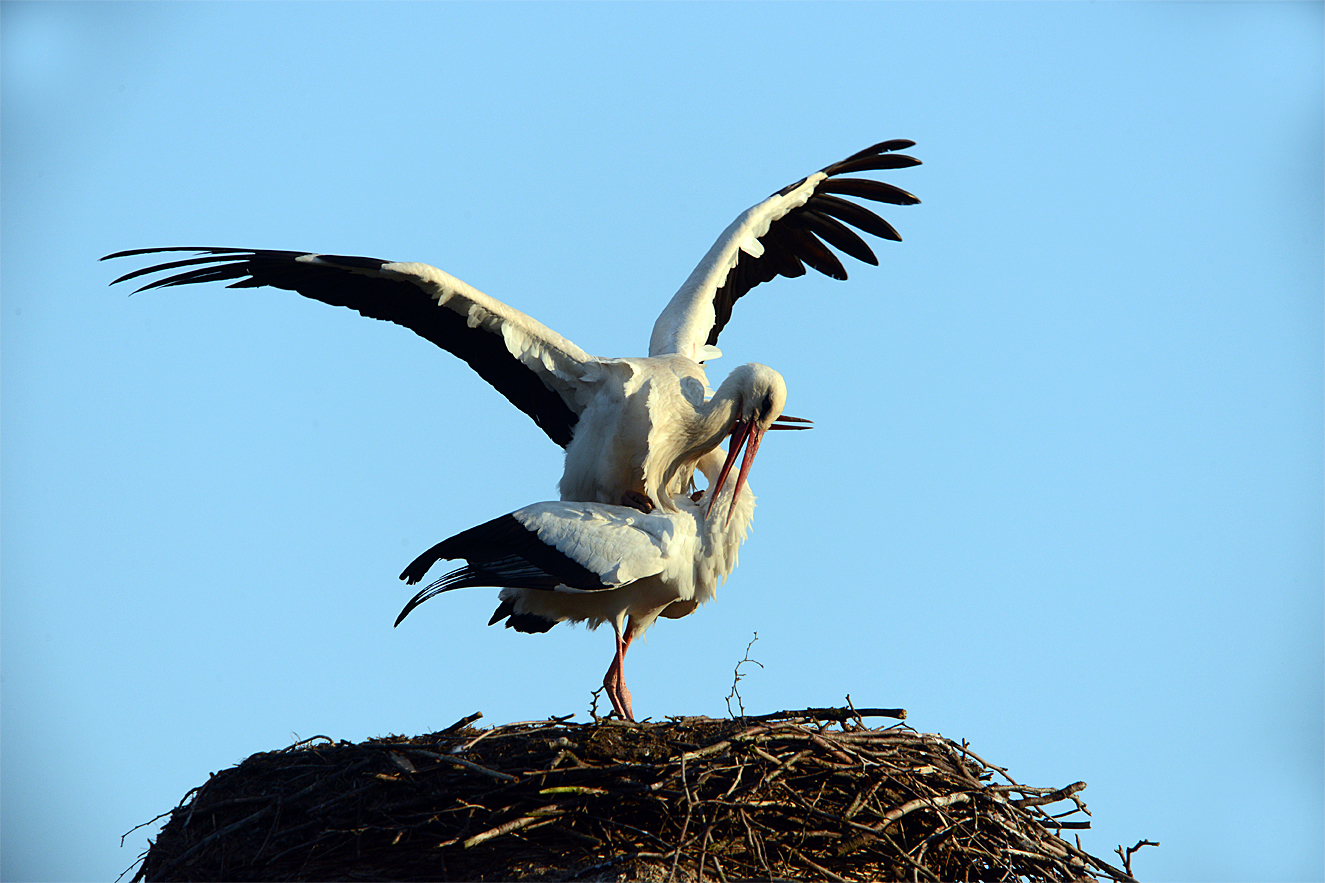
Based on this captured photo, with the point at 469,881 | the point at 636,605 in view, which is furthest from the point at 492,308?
the point at 469,881

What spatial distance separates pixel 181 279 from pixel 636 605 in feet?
8.57

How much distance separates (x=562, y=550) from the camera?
551 cm

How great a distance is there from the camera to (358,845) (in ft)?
14.8

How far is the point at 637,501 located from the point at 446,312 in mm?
1356

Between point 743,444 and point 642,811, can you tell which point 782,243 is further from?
point 642,811

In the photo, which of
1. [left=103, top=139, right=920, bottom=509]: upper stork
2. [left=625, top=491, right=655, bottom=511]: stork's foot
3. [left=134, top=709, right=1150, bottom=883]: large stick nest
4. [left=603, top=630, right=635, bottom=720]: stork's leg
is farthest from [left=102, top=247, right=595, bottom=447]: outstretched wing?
[left=134, top=709, right=1150, bottom=883]: large stick nest

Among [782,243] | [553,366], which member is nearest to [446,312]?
[553,366]

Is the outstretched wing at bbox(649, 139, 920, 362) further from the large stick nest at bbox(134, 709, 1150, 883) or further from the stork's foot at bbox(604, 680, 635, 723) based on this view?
the large stick nest at bbox(134, 709, 1150, 883)

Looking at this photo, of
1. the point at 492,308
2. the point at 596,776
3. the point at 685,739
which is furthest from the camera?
the point at 492,308

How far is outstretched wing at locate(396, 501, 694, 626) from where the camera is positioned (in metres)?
5.44

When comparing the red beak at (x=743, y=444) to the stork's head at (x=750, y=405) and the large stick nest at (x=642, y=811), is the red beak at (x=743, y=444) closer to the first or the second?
the stork's head at (x=750, y=405)

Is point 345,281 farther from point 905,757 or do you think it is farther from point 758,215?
point 905,757

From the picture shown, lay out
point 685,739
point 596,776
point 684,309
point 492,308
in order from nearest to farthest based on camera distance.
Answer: point 596,776 < point 685,739 < point 492,308 < point 684,309

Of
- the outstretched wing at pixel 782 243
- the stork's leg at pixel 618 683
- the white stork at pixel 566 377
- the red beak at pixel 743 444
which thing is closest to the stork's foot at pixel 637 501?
the white stork at pixel 566 377
